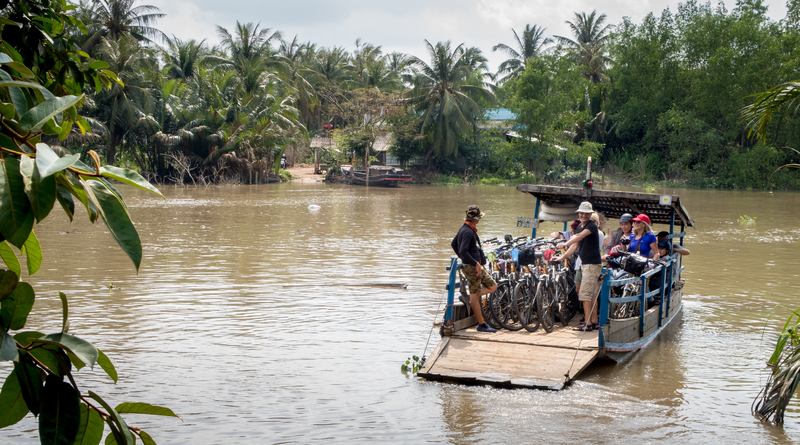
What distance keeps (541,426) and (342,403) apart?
1.97 meters

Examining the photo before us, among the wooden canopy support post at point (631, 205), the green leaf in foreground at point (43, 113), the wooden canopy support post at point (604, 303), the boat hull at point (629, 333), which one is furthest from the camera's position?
the wooden canopy support post at point (631, 205)

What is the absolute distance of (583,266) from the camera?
8.31 m

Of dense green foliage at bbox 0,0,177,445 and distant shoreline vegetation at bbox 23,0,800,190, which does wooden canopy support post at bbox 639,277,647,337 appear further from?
distant shoreline vegetation at bbox 23,0,800,190

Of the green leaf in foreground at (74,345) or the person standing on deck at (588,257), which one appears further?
the person standing on deck at (588,257)

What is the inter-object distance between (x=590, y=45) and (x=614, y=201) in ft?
169

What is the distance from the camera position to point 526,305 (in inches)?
333

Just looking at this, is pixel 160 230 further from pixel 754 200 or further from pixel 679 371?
pixel 754 200

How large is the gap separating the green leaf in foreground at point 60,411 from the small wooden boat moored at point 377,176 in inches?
1759

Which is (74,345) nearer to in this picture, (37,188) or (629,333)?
(37,188)

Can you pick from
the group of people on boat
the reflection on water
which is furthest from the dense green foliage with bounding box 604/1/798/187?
the group of people on boat

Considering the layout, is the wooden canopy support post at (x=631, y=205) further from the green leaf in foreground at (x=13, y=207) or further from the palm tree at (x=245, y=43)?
the palm tree at (x=245, y=43)

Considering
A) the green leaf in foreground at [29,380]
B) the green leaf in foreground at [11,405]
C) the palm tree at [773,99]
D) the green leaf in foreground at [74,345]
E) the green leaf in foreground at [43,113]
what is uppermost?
the palm tree at [773,99]

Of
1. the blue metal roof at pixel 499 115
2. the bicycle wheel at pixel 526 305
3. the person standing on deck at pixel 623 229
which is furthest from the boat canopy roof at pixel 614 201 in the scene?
the blue metal roof at pixel 499 115

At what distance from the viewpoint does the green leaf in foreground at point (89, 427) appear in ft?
3.89
